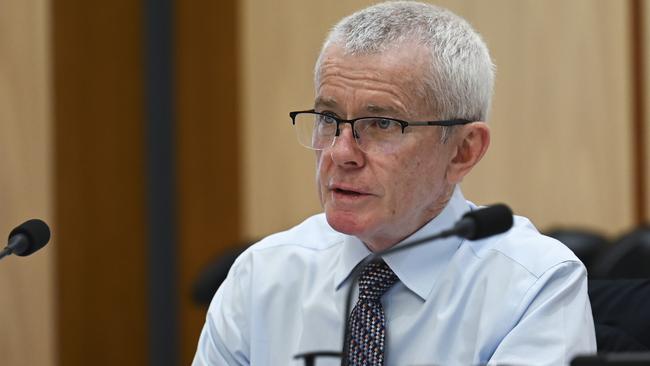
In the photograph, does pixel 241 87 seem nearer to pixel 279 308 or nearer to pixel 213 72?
pixel 213 72

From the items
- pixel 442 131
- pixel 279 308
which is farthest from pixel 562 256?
pixel 279 308

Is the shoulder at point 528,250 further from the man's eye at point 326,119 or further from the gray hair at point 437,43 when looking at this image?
the man's eye at point 326,119

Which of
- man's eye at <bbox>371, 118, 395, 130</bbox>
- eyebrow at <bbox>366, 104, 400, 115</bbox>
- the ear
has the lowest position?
the ear

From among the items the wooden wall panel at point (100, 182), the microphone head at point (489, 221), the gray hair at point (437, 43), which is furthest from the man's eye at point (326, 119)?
the wooden wall panel at point (100, 182)

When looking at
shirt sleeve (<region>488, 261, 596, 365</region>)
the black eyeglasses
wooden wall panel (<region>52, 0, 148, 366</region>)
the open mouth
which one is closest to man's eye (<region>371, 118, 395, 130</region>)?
the black eyeglasses

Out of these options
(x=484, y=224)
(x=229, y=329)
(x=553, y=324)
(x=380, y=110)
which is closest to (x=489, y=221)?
(x=484, y=224)

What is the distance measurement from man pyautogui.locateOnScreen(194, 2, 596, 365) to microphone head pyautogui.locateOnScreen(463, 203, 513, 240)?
0.29 m

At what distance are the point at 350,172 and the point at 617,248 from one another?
153 cm

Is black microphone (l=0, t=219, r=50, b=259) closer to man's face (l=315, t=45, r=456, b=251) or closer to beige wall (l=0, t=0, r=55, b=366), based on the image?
man's face (l=315, t=45, r=456, b=251)

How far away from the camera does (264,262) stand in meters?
2.19

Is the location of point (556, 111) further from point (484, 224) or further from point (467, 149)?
point (484, 224)

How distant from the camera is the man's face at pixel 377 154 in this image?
1.94 m

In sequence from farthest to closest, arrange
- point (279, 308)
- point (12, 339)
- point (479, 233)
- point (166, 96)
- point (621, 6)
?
point (166, 96)
point (621, 6)
point (12, 339)
point (279, 308)
point (479, 233)

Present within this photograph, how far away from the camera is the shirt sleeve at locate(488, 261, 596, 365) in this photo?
1803 mm
